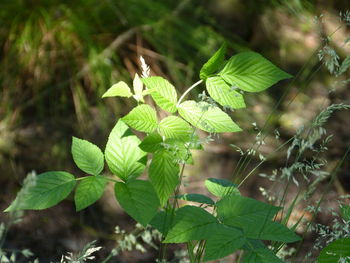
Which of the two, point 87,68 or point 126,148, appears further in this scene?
point 87,68

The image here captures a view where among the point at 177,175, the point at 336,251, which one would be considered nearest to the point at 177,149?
the point at 177,175

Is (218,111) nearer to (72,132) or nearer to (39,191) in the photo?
(39,191)

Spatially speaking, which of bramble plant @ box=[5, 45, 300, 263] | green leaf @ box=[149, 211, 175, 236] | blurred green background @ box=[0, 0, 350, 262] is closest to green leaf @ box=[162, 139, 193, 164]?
bramble plant @ box=[5, 45, 300, 263]

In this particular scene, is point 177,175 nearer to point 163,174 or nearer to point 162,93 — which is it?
point 163,174

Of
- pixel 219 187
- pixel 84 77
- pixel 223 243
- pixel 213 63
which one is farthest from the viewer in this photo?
pixel 84 77

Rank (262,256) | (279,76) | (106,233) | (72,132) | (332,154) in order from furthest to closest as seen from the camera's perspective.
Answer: (332,154)
(72,132)
(106,233)
(279,76)
(262,256)

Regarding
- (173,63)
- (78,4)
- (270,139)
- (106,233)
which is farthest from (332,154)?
(78,4)
